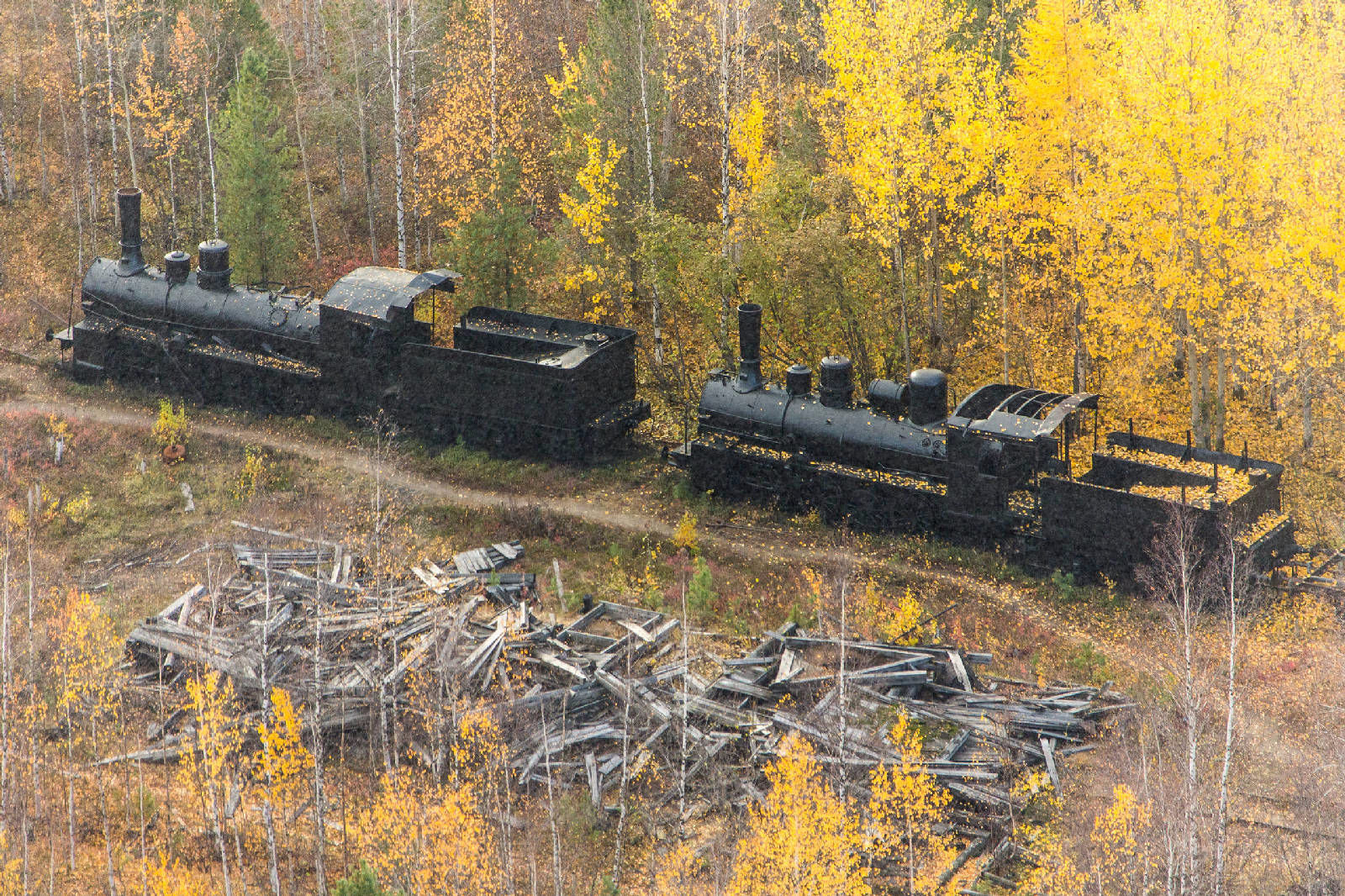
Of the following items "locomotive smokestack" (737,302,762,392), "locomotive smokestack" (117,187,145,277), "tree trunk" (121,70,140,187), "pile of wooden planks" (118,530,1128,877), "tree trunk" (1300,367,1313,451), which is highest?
"tree trunk" (121,70,140,187)

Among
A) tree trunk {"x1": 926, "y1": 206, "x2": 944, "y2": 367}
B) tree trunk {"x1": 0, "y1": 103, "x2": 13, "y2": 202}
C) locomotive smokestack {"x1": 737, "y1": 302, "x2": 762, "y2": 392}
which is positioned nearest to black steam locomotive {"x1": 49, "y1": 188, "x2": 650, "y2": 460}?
locomotive smokestack {"x1": 737, "y1": 302, "x2": 762, "y2": 392}

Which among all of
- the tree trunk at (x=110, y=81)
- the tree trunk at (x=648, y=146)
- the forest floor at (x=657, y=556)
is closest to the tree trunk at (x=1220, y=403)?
the forest floor at (x=657, y=556)

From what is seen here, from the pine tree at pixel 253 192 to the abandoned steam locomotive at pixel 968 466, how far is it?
14574 mm

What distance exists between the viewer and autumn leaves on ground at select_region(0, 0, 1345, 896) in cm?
1872

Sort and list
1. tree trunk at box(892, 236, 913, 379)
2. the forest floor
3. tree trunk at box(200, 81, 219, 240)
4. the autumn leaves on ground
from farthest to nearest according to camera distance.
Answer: tree trunk at box(200, 81, 219, 240) → tree trunk at box(892, 236, 913, 379) → the forest floor → the autumn leaves on ground

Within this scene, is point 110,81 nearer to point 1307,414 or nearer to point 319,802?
point 319,802

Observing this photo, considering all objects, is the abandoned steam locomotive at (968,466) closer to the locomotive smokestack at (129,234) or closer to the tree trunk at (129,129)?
the locomotive smokestack at (129,234)

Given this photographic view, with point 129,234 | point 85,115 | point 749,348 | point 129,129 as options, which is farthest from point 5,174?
point 749,348

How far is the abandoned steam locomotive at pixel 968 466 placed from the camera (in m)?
24.6

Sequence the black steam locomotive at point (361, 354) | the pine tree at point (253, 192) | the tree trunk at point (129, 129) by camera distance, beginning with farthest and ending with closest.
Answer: the tree trunk at point (129, 129) → the pine tree at point (253, 192) → the black steam locomotive at point (361, 354)

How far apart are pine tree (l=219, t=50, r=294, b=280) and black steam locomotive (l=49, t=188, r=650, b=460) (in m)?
2.18

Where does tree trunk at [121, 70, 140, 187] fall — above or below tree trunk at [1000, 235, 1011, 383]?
above

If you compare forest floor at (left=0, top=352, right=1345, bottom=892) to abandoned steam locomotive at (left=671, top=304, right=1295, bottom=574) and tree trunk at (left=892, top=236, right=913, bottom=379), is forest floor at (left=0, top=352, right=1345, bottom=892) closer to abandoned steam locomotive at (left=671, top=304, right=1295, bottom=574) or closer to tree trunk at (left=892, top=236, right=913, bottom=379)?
abandoned steam locomotive at (left=671, top=304, right=1295, bottom=574)

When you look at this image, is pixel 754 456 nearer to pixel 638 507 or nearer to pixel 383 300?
pixel 638 507
